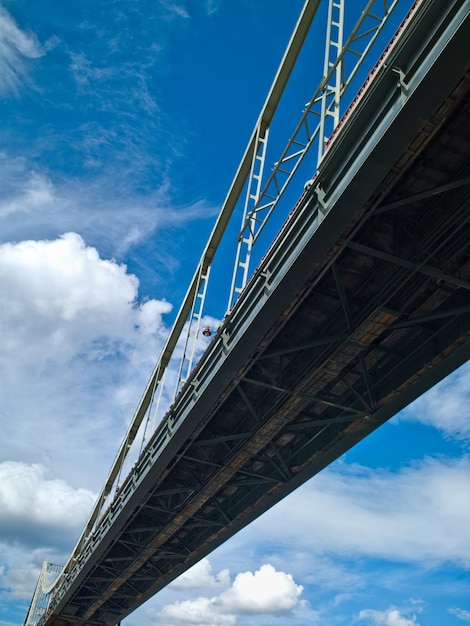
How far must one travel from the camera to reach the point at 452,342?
15.4 m

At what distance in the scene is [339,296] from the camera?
15.4 metres

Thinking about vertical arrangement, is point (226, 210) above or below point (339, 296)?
above

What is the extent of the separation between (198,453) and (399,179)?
51.8 feet

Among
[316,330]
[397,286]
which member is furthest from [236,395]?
[397,286]

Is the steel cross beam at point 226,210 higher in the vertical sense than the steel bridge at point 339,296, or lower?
higher

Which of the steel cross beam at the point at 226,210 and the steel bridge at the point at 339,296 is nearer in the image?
the steel bridge at the point at 339,296

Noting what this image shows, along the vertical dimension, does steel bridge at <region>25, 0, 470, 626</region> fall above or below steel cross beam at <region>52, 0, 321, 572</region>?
below

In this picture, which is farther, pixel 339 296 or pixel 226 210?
pixel 226 210

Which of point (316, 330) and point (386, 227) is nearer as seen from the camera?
point (386, 227)

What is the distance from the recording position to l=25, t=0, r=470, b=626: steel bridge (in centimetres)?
1083

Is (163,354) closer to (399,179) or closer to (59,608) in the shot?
(399,179)

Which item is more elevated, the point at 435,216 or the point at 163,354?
the point at 163,354

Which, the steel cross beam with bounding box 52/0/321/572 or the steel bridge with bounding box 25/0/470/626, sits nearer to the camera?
the steel bridge with bounding box 25/0/470/626

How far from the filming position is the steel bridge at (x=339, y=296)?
1083cm
